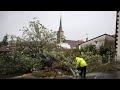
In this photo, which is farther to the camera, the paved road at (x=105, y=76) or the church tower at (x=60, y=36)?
the church tower at (x=60, y=36)

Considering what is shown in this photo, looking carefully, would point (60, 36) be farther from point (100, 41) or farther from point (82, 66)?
point (82, 66)

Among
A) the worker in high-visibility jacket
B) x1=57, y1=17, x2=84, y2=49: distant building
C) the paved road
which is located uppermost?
x1=57, y1=17, x2=84, y2=49: distant building

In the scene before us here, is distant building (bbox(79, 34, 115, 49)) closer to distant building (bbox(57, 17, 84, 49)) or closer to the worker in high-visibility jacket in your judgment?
distant building (bbox(57, 17, 84, 49))

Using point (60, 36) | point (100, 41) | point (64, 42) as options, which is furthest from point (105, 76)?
point (60, 36)

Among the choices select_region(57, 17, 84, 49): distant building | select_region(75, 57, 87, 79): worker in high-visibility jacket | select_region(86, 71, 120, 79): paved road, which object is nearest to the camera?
select_region(75, 57, 87, 79): worker in high-visibility jacket

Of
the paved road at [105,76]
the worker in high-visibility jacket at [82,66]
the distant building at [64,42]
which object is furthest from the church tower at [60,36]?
the worker in high-visibility jacket at [82,66]

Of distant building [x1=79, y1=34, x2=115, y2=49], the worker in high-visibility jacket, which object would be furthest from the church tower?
the worker in high-visibility jacket

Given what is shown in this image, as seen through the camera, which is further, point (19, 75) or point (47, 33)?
point (47, 33)

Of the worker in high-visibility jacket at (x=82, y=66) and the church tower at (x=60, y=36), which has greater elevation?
the church tower at (x=60, y=36)

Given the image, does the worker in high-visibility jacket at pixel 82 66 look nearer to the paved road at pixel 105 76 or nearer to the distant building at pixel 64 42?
the paved road at pixel 105 76
